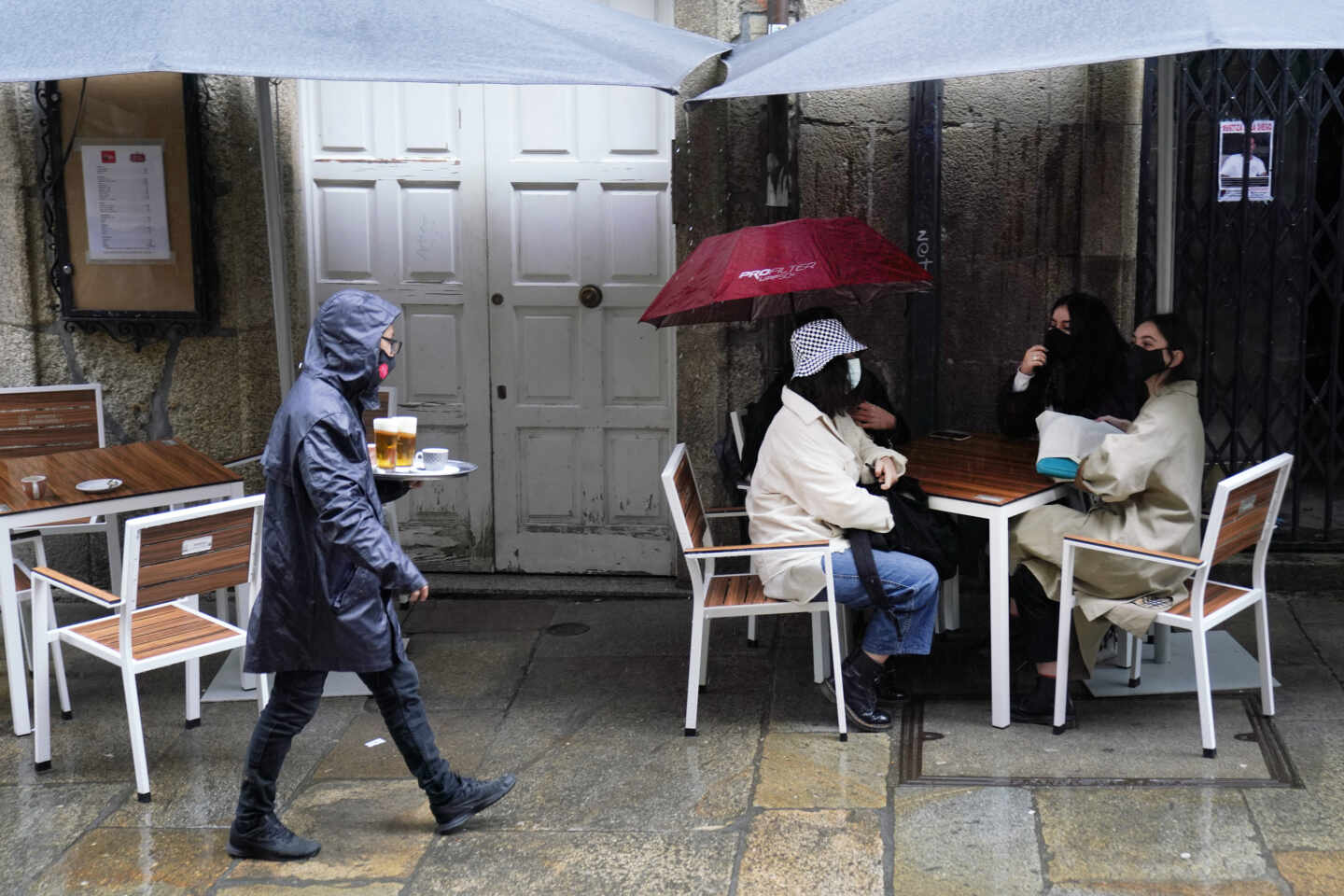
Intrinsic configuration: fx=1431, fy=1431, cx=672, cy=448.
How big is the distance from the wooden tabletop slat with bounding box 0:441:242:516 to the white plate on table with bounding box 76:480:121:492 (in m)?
0.02

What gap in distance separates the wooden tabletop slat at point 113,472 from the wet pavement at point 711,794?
775 millimetres

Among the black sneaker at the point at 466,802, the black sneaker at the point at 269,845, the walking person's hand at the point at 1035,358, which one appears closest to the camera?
the black sneaker at the point at 269,845

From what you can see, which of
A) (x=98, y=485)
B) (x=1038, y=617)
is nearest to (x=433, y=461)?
(x=98, y=485)

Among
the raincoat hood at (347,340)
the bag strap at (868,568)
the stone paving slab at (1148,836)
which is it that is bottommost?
the stone paving slab at (1148,836)

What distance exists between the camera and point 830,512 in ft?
14.3

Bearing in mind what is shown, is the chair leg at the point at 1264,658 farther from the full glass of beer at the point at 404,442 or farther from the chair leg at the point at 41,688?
the chair leg at the point at 41,688

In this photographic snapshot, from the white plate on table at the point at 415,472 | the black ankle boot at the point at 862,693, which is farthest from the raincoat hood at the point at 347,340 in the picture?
the black ankle boot at the point at 862,693

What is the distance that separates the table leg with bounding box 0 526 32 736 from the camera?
14.6 ft

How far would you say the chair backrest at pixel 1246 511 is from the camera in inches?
160

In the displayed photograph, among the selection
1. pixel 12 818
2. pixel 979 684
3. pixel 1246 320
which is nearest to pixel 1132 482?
pixel 979 684

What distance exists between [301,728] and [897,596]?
180cm

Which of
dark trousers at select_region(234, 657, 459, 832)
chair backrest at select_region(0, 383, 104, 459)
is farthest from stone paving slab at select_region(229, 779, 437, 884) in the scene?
chair backrest at select_region(0, 383, 104, 459)

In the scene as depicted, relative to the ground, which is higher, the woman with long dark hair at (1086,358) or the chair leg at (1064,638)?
the woman with long dark hair at (1086,358)

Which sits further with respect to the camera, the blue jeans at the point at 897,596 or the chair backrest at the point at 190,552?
the blue jeans at the point at 897,596
